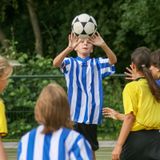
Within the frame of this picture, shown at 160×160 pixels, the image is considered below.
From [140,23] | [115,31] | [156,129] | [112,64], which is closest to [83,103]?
[112,64]

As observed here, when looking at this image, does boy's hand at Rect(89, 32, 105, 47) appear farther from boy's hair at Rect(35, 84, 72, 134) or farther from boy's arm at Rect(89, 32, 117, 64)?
boy's hair at Rect(35, 84, 72, 134)

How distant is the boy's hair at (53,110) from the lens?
4.84 metres

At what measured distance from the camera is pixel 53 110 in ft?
15.9

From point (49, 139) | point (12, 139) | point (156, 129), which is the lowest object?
point (12, 139)

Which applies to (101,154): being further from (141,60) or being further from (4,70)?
(4,70)

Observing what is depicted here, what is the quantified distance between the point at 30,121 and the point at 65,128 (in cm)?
746

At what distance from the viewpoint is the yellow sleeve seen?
6684mm

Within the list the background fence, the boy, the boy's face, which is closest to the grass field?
the background fence

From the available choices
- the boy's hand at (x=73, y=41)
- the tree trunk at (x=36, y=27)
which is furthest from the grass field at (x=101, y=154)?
the tree trunk at (x=36, y=27)

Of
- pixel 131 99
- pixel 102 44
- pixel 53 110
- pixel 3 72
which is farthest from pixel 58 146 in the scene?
pixel 102 44

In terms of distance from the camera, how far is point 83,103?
27.8 ft

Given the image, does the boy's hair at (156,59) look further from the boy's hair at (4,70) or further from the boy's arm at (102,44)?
the boy's hair at (4,70)

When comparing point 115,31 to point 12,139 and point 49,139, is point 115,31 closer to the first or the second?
point 12,139

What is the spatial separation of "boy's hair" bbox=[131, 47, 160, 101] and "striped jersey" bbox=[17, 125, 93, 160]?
195cm
